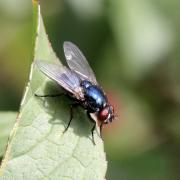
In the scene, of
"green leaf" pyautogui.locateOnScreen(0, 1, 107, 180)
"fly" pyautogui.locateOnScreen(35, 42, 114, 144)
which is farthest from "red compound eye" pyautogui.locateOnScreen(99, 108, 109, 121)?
"green leaf" pyautogui.locateOnScreen(0, 1, 107, 180)

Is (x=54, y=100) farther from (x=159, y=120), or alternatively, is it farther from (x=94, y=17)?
(x=159, y=120)

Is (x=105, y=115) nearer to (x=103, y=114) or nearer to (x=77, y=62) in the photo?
(x=103, y=114)

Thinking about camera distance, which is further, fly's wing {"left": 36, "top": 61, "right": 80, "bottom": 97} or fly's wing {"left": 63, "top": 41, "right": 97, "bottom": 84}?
fly's wing {"left": 63, "top": 41, "right": 97, "bottom": 84}

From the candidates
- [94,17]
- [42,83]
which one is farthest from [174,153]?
[42,83]

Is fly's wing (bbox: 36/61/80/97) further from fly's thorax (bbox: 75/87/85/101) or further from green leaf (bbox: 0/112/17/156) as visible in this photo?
green leaf (bbox: 0/112/17/156)

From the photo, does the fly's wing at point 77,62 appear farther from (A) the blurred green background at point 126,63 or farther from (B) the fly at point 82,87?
(A) the blurred green background at point 126,63

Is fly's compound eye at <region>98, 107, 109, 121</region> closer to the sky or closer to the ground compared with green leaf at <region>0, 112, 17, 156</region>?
closer to the ground
